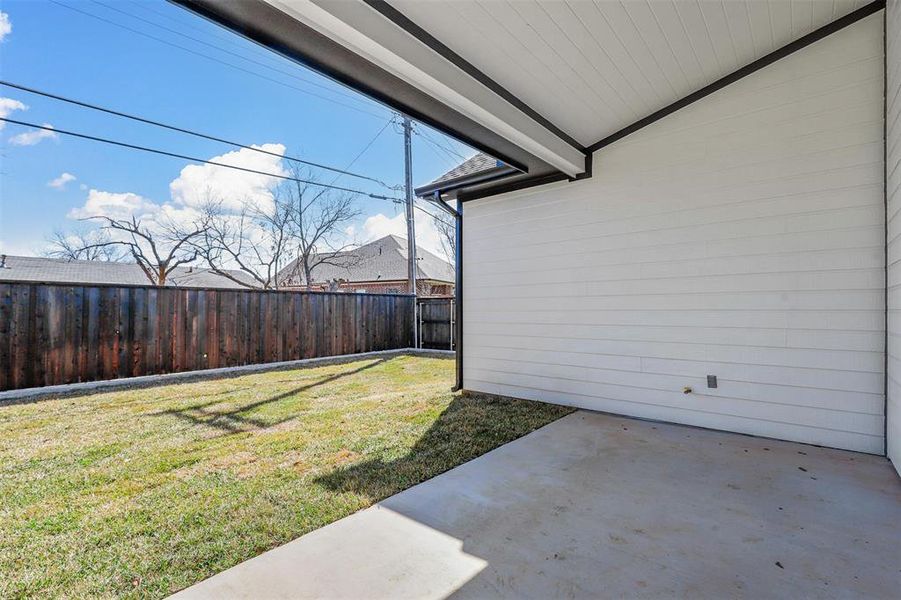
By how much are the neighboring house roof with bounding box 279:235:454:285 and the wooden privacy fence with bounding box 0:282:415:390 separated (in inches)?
377

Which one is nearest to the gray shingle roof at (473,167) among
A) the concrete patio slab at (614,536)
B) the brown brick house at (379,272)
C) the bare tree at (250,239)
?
the concrete patio slab at (614,536)

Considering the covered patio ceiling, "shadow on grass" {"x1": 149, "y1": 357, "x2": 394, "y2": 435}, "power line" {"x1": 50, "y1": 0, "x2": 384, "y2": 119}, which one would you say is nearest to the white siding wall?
the covered patio ceiling

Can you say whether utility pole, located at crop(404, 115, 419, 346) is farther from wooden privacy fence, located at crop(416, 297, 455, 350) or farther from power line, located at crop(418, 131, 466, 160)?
wooden privacy fence, located at crop(416, 297, 455, 350)

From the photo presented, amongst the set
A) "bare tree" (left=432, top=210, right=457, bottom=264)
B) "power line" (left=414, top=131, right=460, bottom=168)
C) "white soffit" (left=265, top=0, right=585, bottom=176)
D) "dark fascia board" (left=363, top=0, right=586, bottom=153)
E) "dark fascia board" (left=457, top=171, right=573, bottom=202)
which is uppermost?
"power line" (left=414, top=131, right=460, bottom=168)

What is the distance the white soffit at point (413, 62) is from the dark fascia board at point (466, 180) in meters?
0.88

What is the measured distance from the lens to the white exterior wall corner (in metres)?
2.60

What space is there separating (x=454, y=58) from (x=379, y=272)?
55.4 feet

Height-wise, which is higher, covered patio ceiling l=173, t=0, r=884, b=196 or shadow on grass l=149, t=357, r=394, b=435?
covered patio ceiling l=173, t=0, r=884, b=196

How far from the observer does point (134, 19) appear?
285 inches

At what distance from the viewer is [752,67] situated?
3449mm

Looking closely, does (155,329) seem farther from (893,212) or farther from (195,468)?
(893,212)

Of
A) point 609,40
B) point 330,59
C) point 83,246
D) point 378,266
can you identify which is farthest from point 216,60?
point 83,246

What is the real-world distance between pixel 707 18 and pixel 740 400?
3024mm

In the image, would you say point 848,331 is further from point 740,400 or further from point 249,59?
point 249,59
